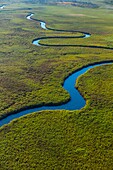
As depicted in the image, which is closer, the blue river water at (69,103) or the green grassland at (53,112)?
the green grassland at (53,112)

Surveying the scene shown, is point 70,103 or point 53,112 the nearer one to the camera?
point 53,112

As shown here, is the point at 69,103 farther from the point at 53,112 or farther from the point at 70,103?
the point at 53,112

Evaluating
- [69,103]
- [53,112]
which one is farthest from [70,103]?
[53,112]

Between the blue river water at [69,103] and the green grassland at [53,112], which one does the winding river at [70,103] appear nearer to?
the blue river water at [69,103]

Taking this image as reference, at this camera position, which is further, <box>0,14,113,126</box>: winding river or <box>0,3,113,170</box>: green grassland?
<box>0,14,113,126</box>: winding river

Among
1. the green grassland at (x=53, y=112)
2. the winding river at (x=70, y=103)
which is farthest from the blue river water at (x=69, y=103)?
the green grassland at (x=53, y=112)

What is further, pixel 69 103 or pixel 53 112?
pixel 69 103

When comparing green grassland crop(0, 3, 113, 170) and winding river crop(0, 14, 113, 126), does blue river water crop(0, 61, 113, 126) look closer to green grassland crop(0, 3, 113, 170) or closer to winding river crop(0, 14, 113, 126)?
winding river crop(0, 14, 113, 126)

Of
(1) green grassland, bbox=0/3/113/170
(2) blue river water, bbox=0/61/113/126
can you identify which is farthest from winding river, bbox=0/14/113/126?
(1) green grassland, bbox=0/3/113/170
